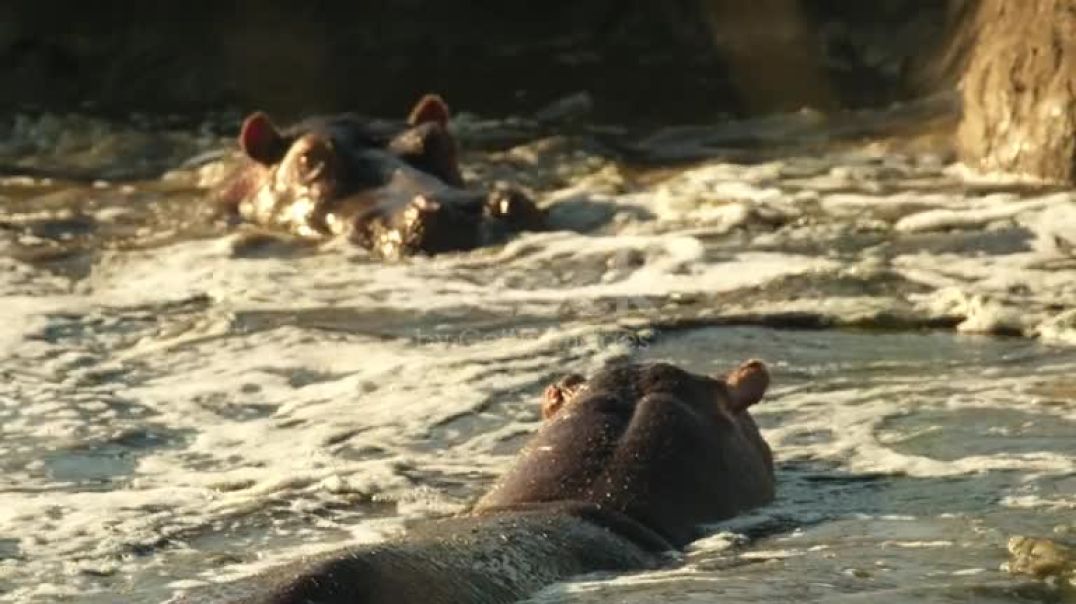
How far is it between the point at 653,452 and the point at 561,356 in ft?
7.77

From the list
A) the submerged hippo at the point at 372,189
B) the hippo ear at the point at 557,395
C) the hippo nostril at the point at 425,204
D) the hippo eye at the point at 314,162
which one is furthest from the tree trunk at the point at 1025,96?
the hippo ear at the point at 557,395

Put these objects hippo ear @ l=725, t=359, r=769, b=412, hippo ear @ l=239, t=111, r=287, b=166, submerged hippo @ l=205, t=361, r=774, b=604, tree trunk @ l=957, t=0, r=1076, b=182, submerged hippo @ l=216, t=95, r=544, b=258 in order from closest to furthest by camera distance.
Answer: submerged hippo @ l=205, t=361, r=774, b=604 < hippo ear @ l=725, t=359, r=769, b=412 < submerged hippo @ l=216, t=95, r=544, b=258 < tree trunk @ l=957, t=0, r=1076, b=182 < hippo ear @ l=239, t=111, r=287, b=166

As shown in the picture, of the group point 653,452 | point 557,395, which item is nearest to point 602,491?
point 653,452

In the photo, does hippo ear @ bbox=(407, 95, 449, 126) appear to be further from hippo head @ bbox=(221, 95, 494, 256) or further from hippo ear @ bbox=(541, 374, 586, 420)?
hippo ear @ bbox=(541, 374, 586, 420)

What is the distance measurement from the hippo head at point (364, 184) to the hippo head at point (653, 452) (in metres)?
4.12

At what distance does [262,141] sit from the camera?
11562mm

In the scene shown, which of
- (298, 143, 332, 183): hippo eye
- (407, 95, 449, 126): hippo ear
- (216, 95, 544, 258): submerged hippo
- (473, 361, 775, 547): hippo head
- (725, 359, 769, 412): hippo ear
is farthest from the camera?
(407, 95, 449, 126): hippo ear

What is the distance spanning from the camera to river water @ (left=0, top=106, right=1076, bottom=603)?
596 cm

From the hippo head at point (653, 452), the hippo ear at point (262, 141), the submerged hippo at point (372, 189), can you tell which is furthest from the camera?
the hippo ear at point (262, 141)

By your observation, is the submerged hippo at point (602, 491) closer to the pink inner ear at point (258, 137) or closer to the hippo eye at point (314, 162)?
the hippo eye at point (314, 162)

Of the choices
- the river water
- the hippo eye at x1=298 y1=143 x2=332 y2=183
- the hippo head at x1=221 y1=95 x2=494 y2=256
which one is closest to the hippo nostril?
the hippo head at x1=221 y1=95 x2=494 y2=256

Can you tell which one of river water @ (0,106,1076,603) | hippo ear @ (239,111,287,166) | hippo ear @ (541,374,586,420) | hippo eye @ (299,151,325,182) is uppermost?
hippo ear @ (239,111,287,166)

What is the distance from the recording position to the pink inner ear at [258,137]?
37.7 feet

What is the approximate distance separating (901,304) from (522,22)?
7675mm
